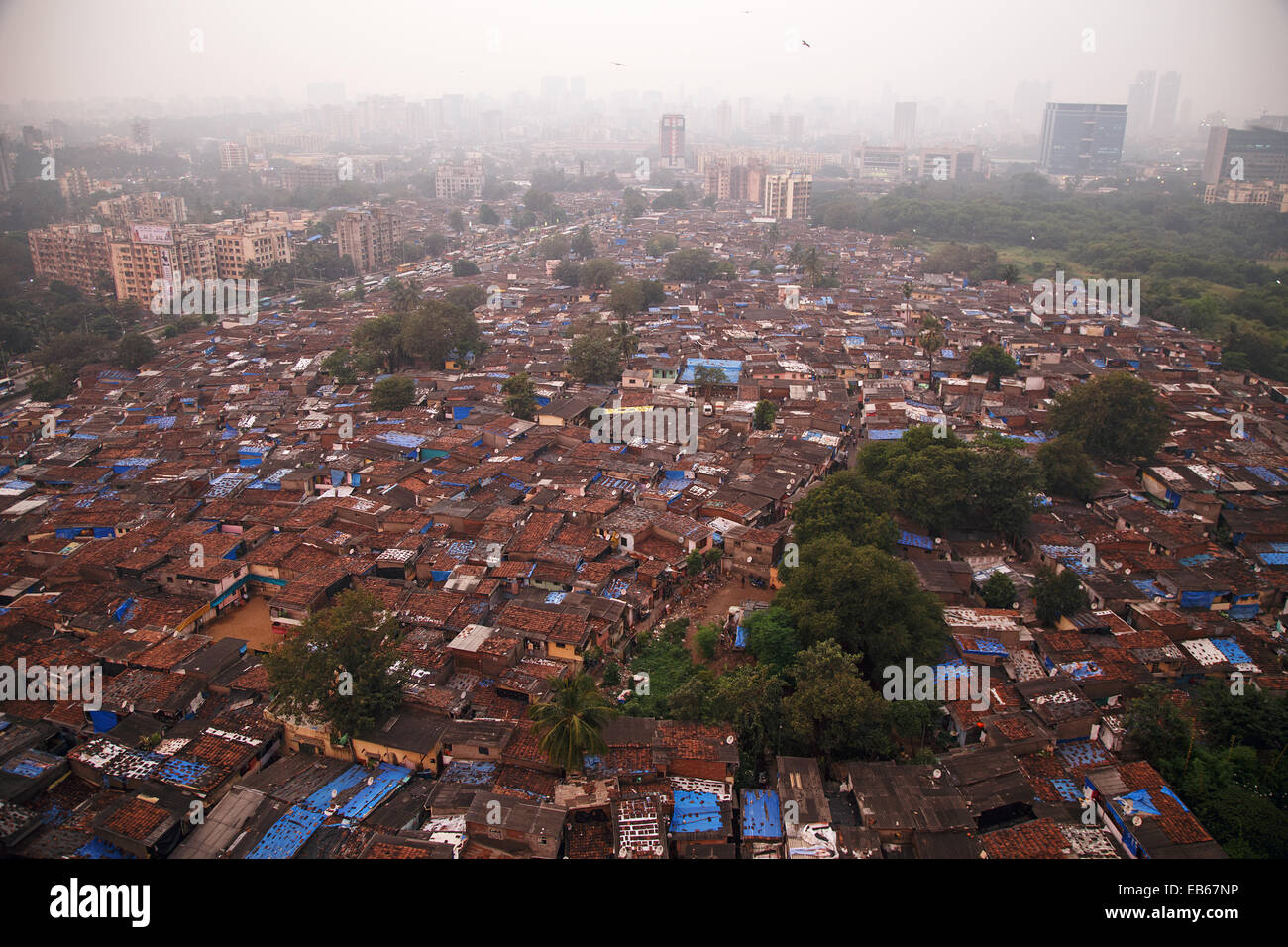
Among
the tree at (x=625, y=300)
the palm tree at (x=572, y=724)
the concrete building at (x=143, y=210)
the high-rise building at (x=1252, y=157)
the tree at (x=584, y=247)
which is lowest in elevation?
the palm tree at (x=572, y=724)

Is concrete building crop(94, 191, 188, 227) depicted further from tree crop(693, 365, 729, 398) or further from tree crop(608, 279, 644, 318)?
tree crop(693, 365, 729, 398)

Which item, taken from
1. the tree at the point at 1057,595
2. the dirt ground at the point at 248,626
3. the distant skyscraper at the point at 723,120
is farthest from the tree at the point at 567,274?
the distant skyscraper at the point at 723,120

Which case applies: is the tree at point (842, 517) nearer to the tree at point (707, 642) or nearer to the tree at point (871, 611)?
the tree at point (871, 611)

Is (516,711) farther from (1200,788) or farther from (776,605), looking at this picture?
(1200,788)

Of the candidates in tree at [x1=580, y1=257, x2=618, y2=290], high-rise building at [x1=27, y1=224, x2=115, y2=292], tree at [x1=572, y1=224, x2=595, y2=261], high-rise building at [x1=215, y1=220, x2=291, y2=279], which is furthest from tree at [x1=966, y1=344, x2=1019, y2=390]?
→ high-rise building at [x1=27, y1=224, x2=115, y2=292]

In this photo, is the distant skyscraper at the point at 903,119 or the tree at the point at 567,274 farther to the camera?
the distant skyscraper at the point at 903,119

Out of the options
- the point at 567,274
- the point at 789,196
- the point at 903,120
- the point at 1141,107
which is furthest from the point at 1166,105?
the point at 567,274

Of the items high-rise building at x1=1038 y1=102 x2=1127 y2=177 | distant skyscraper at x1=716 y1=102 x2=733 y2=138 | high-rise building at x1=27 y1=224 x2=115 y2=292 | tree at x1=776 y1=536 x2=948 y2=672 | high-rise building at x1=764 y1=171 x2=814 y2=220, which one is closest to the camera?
tree at x1=776 y1=536 x2=948 y2=672
